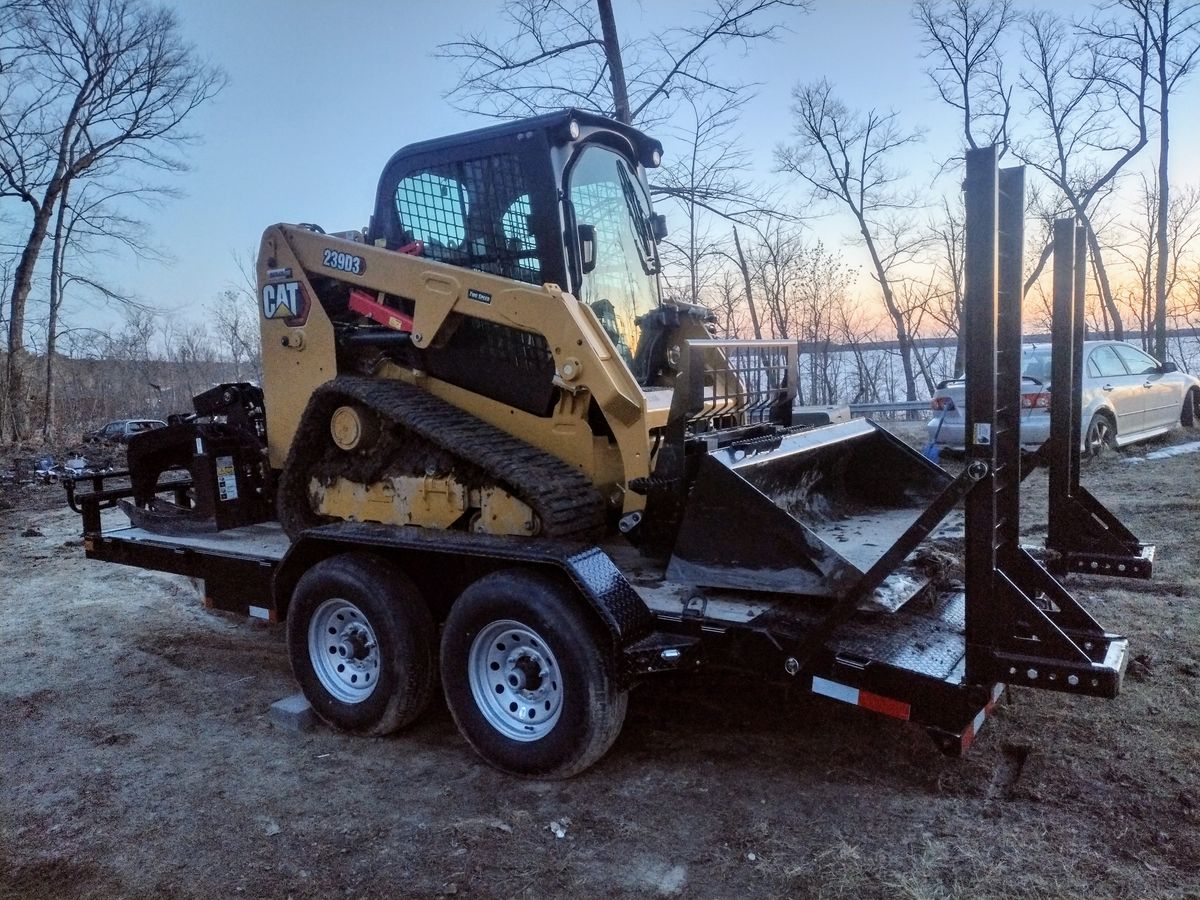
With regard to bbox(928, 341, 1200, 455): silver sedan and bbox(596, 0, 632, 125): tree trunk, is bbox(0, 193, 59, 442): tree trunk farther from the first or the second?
bbox(928, 341, 1200, 455): silver sedan

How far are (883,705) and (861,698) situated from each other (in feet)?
0.27

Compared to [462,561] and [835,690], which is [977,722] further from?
[462,561]

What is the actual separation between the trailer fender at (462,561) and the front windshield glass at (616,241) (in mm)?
1620

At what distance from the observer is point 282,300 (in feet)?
18.4

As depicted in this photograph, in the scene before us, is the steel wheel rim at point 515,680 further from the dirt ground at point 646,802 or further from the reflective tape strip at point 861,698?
the reflective tape strip at point 861,698

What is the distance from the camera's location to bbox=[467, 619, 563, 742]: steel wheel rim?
386cm

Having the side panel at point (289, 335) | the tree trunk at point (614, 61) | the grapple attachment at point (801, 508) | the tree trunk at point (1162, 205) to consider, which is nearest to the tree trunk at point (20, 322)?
the tree trunk at point (614, 61)

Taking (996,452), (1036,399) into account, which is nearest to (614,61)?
(1036,399)

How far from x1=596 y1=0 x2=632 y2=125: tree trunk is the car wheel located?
25.9ft

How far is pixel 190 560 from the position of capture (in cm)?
569

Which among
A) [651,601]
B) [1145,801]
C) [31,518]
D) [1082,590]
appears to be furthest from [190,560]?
[31,518]

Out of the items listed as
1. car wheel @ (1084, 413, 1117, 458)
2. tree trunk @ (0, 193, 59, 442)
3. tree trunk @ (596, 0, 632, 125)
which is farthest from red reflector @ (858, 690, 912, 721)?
tree trunk @ (0, 193, 59, 442)

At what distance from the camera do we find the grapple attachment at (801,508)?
145 inches

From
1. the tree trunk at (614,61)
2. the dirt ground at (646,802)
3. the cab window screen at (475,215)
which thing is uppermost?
the tree trunk at (614,61)
